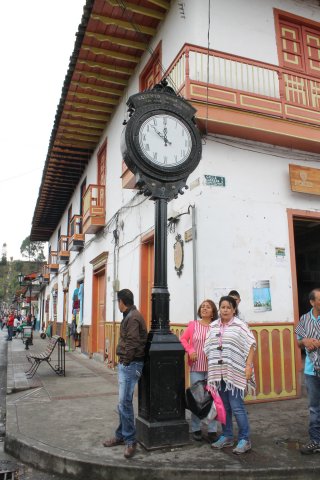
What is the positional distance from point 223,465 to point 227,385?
74cm

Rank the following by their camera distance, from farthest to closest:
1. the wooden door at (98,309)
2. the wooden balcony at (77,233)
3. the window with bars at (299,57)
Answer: the wooden balcony at (77,233), the wooden door at (98,309), the window with bars at (299,57)

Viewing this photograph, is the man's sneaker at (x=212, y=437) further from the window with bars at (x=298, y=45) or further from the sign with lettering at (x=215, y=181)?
the window with bars at (x=298, y=45)

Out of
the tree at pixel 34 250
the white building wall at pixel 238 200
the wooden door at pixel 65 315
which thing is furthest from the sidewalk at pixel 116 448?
the tree at pixel 34 250

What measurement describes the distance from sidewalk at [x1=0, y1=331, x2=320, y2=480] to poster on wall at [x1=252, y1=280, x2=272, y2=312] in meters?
1.47

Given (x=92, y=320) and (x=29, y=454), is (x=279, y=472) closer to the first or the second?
(x=29, y=454)

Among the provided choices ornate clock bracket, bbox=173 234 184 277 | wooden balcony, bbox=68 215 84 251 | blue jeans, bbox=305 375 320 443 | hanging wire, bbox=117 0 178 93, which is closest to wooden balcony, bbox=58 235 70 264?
wooden balcony, bbox=68 215 84 251

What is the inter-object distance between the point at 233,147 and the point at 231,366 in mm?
4069

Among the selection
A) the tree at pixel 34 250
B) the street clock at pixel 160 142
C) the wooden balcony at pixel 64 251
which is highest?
the tree at pixel 34 250

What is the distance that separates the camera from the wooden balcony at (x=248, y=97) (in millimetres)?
6711

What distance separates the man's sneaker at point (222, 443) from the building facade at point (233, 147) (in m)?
2.23

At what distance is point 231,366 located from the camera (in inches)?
166

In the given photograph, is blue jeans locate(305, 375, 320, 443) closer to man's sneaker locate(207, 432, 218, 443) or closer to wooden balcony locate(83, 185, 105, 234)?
man's sneaker locate(207, 432, 218, 443)

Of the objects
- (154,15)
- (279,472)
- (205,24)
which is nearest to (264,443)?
(279,472)

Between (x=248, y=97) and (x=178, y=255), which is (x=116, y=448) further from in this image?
(x=248, y=97)
